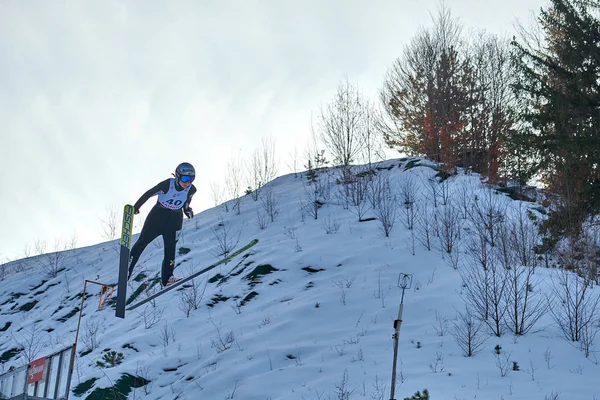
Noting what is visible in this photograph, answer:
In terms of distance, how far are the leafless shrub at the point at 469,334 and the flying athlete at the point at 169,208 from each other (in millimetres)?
6281

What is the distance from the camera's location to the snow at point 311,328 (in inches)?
372

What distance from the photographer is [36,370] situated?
9.38 m

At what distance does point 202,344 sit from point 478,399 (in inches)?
249

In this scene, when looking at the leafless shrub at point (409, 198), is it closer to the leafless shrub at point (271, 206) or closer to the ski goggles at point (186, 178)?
the leafless shrub at point (271, 206)

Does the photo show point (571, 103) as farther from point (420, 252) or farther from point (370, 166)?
point (370, 166)

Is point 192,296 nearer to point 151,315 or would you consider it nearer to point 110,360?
point 151,315

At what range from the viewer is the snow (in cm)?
945

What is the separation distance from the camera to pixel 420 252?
14.9 metres

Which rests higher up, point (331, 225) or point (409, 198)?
point (409, 198)

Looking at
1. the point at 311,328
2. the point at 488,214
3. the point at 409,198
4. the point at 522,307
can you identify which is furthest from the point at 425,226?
the point at 311,328

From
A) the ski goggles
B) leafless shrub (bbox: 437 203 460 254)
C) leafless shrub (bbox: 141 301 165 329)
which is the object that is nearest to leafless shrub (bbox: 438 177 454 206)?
leafless shrub (bbox: 437 203 460 254)

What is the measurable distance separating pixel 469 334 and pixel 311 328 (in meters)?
3.44

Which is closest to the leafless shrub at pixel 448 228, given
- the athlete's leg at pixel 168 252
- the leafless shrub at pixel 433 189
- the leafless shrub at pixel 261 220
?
the leafless shrub at pixel 433 189

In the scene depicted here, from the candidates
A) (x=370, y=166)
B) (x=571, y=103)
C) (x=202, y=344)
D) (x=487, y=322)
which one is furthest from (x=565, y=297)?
(x=370, y=166)
